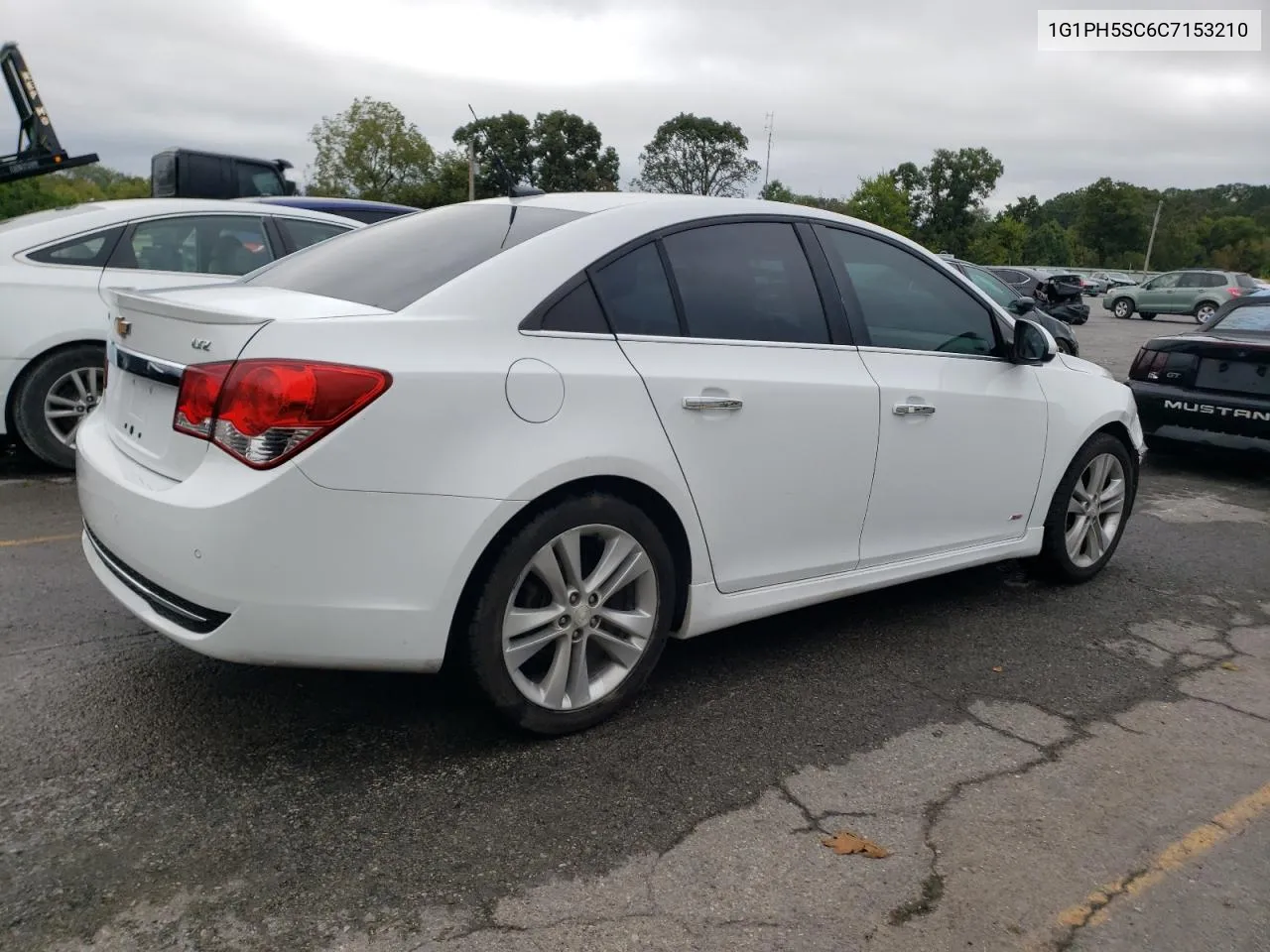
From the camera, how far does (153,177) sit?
13.3 m

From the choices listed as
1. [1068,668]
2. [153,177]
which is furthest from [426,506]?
[153,177]

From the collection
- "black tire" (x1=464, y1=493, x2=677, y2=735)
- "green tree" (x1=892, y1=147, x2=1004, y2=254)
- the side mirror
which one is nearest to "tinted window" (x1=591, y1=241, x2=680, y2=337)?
"black tire" (x1=464, y1=493, x2=677, y2=735)

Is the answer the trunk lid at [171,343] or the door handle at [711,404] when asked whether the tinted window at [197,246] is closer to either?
the trunk lid at [171,343]

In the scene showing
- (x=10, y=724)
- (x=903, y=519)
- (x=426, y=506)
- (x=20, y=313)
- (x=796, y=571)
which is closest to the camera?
(x=426, y=506)

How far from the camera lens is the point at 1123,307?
36.2 m

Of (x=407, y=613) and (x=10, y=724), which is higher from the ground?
(x=407, y=613)

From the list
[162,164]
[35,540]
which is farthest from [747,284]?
[162,164]

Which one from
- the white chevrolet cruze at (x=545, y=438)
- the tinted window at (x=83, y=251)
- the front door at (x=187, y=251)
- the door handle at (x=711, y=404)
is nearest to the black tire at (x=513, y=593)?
the white chevrolet cruze at (x=545, y=438)

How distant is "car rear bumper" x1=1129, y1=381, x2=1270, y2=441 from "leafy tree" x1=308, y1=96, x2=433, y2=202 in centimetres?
4898

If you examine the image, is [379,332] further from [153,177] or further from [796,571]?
[153,177]

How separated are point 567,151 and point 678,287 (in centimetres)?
6983

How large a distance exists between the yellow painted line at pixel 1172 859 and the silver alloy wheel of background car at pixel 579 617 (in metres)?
1.37

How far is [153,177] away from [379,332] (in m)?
12.2

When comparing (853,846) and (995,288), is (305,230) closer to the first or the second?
(853,846)
